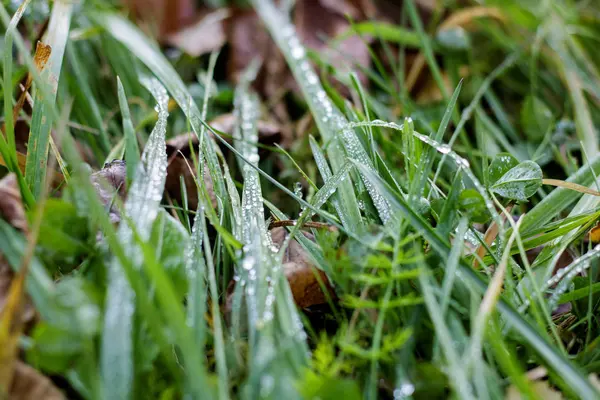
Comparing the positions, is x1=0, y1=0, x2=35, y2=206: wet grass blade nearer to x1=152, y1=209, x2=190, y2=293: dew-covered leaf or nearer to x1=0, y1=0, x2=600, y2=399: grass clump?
x1=0, y1=0, x2=600, y2=399: grass clump

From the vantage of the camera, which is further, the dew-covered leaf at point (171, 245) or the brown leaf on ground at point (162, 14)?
the brown leaf on ground at point (162, 14)

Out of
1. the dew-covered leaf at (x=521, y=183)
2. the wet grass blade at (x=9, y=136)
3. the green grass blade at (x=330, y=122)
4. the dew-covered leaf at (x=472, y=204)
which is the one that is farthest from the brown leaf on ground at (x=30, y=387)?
the dew-covered leaf at (x=521, y=183)

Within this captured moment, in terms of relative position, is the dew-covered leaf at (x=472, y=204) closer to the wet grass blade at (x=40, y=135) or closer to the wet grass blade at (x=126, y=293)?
the wet grass blade at (x=126, y=293)

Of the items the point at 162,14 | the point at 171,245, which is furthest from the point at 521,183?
the point at 162,14

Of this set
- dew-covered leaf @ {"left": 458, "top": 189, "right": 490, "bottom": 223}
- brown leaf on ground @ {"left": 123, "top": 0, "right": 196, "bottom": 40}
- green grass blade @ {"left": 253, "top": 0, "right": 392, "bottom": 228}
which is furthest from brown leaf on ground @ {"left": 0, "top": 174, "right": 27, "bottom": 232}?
brown leaf on ground @ {"left": 123, "top": 0, "right": 196, "bottom": 40}

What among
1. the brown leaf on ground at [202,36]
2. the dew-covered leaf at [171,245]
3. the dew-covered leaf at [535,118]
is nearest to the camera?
the dew-covered leaf at [171,245]

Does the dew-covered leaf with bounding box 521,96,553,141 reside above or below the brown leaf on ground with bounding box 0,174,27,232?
below

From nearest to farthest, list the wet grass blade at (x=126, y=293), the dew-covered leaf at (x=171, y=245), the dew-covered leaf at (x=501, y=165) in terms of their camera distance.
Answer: the wet grass blade at (x=126, y=293) → the dew-covered leaf at (x=171, y=245) → the dew-covered leaf at (x=501, y=165)
